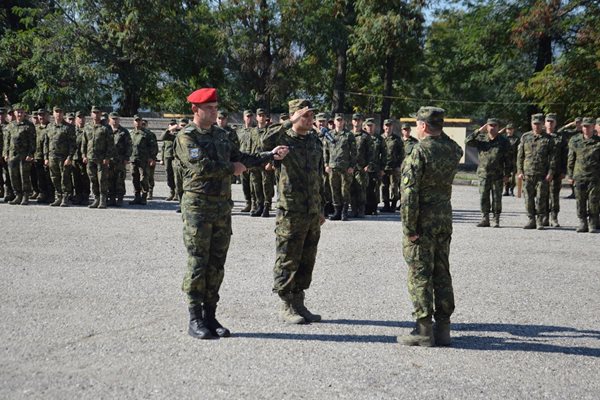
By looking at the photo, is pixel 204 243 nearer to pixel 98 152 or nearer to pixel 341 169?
pixel 341 169

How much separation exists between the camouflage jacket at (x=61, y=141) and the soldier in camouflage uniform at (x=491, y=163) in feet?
27.6

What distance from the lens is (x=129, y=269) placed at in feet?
29.1

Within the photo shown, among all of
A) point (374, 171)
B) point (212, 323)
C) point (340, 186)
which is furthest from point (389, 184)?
point (212, 323)

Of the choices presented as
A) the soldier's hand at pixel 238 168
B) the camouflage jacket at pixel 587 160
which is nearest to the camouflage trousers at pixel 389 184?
the camouflage jacket at pixel 587 160

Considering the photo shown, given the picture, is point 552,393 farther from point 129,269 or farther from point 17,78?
point 17,78

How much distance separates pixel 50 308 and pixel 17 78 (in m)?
27.7

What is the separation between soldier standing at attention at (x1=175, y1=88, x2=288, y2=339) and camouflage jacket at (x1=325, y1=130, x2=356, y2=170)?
8.35 meters

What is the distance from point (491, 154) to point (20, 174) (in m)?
10.1

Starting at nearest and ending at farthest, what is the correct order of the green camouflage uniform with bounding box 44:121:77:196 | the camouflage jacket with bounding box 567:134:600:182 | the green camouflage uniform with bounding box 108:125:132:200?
the camouflage jacket with bounding box 567:134:600:182
the green camouflage uniform with bounding box 44:121:77:196
the green camouflage uniform with bounding box 108:125:132:200

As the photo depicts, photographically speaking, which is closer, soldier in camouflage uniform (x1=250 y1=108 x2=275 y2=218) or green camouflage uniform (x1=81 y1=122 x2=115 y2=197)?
soldier in camouflage uniform (x1=250 y1=108 x2=275 y2=218)

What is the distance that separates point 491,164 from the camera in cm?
1338

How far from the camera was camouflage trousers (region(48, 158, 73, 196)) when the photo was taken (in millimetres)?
15836

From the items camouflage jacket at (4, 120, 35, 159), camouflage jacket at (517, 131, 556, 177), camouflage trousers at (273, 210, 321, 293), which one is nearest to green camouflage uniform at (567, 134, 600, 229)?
camouflage jacket at (517, 131, 556, 177)

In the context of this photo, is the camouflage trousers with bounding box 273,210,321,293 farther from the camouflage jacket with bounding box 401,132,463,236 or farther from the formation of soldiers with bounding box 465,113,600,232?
the formation of soldiers with bounding box 465,113,600,232
